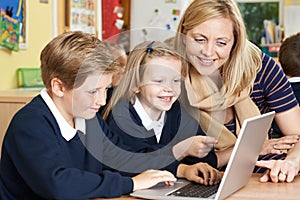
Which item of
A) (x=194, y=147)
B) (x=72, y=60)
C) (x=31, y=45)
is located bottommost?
(x=194, y=147)

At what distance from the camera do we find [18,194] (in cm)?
145

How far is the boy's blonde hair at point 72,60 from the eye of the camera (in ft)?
4.83

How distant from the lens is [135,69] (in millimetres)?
1765

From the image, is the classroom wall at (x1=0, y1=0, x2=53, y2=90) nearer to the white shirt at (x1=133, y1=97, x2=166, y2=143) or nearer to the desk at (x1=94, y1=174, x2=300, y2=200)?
the white shirt at (x1=133, y1=97, x2=166, y2=143)

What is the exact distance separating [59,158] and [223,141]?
74 cm

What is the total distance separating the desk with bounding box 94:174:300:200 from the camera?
4.48 feet

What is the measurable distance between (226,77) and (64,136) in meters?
0.64

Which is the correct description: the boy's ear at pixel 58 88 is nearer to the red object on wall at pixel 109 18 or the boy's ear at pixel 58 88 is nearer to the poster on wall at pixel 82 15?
the poster on wall at pixel 82 15

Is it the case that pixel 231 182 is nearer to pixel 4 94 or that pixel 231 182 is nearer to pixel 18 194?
pixel 18 194

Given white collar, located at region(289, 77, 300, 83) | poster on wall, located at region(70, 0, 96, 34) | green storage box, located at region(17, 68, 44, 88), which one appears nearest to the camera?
white collar, located at region(289, 77, 300, 83)

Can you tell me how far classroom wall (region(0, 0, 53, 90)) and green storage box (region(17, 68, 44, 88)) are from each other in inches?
1.2

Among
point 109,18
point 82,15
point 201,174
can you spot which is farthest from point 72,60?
point 109,18

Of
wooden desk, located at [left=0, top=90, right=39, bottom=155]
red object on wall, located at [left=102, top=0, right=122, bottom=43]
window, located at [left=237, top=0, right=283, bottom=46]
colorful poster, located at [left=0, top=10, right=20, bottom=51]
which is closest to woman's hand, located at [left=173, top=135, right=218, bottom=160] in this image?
wooden desk, located at [left=0, top=90, right=39, bottom=155]

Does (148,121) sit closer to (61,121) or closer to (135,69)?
(135,69)
